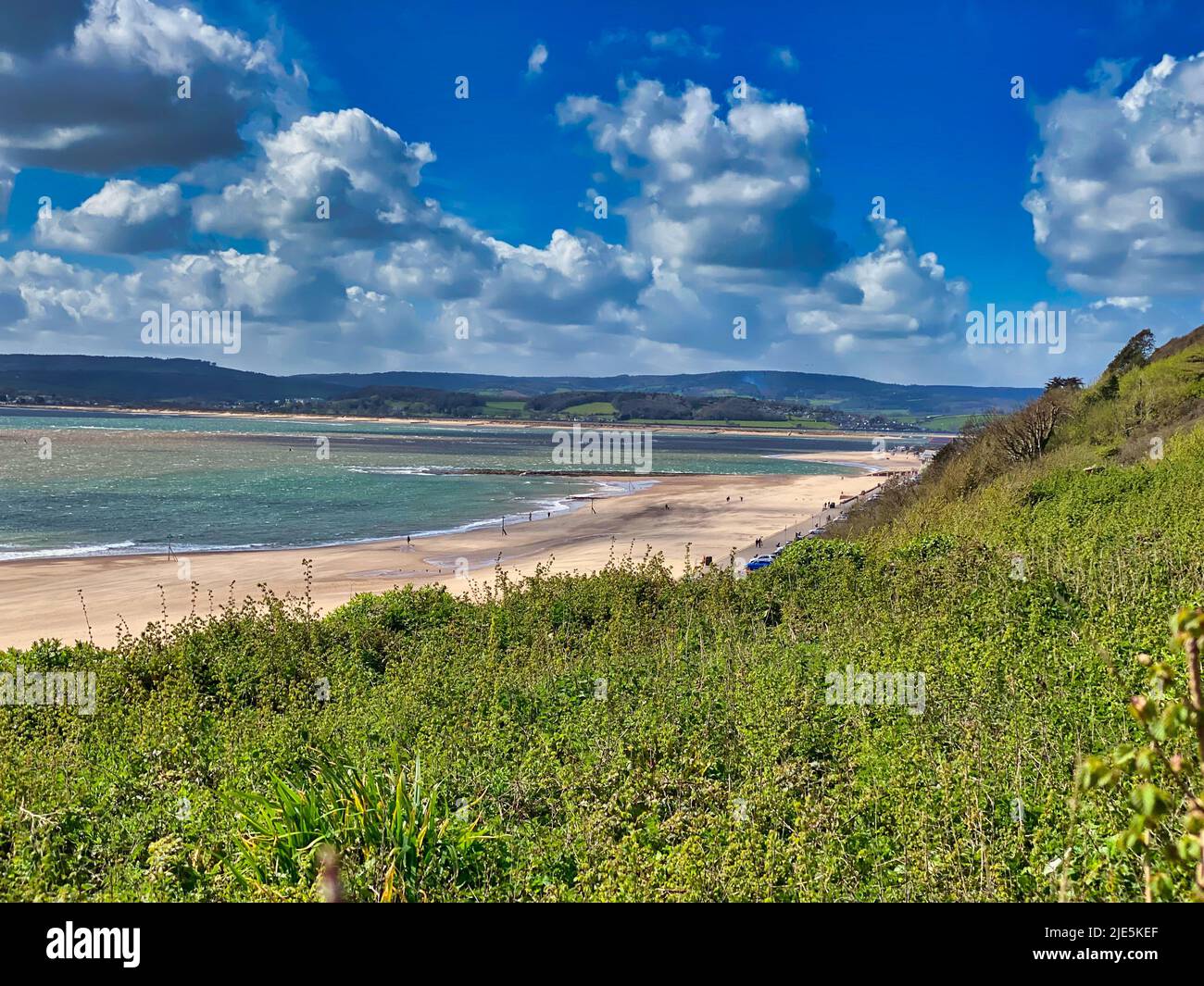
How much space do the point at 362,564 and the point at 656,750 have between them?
103 ft

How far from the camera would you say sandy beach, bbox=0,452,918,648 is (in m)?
26.2

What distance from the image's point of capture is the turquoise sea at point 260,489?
44.1 metres

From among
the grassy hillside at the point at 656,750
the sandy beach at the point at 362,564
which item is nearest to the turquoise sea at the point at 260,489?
the sandy beach at the point at 362,564

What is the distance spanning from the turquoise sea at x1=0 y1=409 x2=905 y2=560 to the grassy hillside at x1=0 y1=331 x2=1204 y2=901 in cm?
3264

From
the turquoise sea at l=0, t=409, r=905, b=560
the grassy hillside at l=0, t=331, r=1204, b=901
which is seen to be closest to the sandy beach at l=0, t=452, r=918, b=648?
the turquoise sea at l=0, t=409, r=905, b=560

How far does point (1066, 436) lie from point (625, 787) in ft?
112

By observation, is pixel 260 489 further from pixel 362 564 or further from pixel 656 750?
pixel 656 750

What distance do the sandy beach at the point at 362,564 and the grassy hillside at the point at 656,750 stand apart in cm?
829

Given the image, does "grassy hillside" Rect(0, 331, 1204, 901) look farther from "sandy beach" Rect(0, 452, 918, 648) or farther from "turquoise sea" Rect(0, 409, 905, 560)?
"turquoise sea" Rect(0, 409, 905, 560)

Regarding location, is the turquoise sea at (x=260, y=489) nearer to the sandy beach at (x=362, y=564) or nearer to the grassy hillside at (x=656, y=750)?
the sandy beach at (x=362, y=564)

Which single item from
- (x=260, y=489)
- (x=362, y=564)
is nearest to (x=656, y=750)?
(x=362, y=564)

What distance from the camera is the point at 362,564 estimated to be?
3641cm

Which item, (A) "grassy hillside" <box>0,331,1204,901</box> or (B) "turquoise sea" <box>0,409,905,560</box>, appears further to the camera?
(B) "turquoise sea" <box>0,409,905,560</box>
